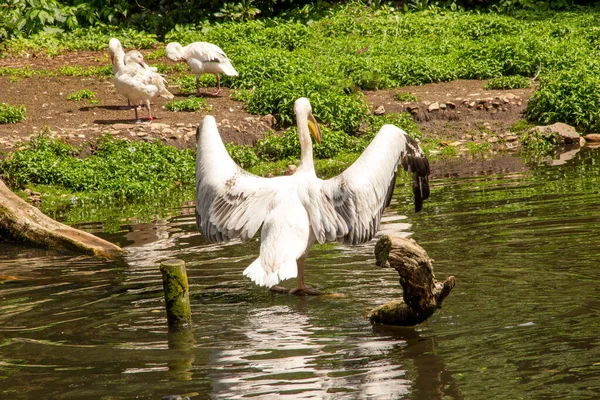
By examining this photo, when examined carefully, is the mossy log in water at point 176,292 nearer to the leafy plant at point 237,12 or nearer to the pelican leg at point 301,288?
the pelican leg at point 301,288

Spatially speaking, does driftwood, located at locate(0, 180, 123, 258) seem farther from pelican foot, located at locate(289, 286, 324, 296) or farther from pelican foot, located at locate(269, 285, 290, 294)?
pelican foot, located at locate(289, 286, 324, 296)

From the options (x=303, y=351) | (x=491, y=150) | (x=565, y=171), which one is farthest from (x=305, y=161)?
(x=491, y=150)

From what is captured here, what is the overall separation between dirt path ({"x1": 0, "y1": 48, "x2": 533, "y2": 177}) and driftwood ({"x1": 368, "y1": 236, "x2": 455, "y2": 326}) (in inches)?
299

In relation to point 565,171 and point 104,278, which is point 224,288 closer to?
point 104,278

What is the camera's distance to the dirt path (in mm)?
12961

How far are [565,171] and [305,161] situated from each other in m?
5.48

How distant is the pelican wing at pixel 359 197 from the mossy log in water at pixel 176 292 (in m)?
1.25

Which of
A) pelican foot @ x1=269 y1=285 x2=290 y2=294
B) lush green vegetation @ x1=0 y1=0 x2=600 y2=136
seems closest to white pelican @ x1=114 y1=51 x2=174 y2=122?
lush green vegetation @ x1=0 y1=0 x2=600 y2=136

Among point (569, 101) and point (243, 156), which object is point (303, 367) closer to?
point (243, 156)

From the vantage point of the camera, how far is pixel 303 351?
5484 millimetres

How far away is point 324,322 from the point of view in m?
6.20

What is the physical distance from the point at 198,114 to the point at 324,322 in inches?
321

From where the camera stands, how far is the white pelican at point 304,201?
6766 millimetres

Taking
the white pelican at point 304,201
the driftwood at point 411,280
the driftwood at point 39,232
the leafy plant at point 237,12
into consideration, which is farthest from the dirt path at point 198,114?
the driftwood at point 411,280
